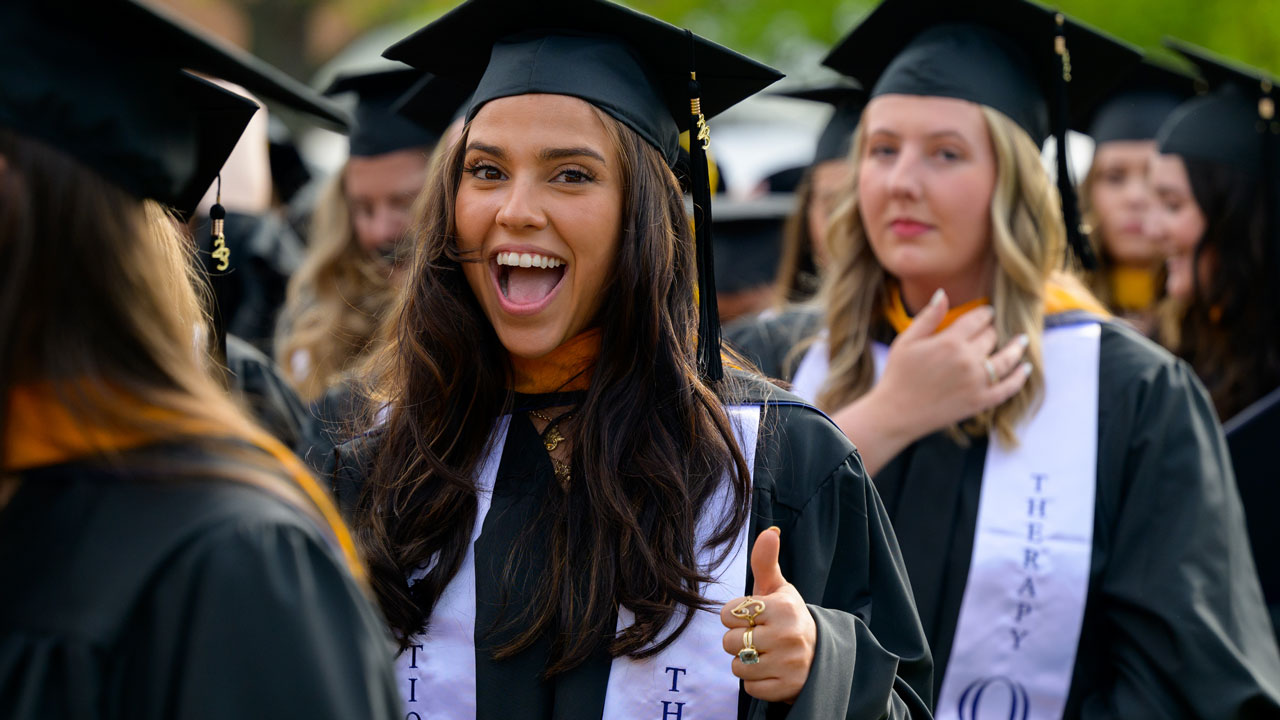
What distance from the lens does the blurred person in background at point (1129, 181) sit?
6090 mm

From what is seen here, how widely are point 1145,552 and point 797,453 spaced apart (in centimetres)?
123

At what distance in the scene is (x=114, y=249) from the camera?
1535 mm

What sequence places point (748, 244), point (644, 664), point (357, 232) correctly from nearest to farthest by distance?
point (644, 664) → point (357, 232) → point (748, 244)

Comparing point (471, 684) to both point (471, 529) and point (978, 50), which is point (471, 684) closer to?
point (471, 529)

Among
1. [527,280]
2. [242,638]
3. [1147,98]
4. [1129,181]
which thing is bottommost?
[242,638]

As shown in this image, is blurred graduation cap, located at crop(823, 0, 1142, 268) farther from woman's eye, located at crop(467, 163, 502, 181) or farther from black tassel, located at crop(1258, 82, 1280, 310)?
woman's eye, located at crop(467, 163, 502, 181)

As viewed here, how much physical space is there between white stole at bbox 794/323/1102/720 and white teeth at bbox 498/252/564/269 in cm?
151

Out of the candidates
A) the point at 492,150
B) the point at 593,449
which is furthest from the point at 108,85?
the point at 593,449

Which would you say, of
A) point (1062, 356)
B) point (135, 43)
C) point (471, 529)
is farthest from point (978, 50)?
point (135, 43)

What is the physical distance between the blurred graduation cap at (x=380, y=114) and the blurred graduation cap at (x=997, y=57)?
1.89m

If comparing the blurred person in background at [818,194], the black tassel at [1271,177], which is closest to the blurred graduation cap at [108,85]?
the blurred person in background at [818,194]

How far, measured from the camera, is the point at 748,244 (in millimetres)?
7258

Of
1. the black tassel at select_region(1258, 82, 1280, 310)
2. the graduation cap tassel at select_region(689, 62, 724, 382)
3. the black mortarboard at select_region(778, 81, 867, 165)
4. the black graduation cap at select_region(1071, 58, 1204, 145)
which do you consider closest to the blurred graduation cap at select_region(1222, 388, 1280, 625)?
the black tassel at select_region(1258, 82, 1280, 310)

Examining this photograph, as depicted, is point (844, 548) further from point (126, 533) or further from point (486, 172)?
point (126, 533)
